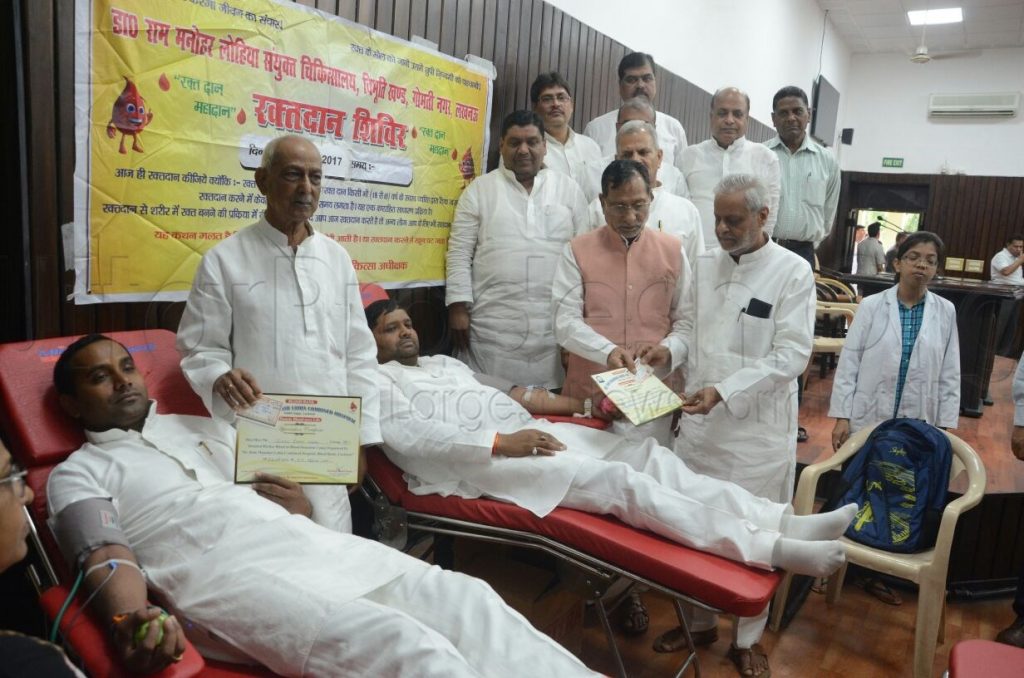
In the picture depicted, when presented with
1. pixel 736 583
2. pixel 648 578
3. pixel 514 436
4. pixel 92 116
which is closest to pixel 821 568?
pixel 736 583

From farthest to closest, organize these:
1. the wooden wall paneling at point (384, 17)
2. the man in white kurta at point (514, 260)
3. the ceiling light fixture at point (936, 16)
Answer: the ceiling light fixture at point (936, 16) → the man in white kurta at point (514, 260) → the wooden wall paneling at point (384, 17)

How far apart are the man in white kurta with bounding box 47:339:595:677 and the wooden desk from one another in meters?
4.43

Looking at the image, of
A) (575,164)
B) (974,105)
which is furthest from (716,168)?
(974,105)

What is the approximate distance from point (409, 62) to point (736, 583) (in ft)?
8.02

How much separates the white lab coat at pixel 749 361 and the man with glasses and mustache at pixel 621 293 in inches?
4.7

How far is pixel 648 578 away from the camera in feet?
6.27

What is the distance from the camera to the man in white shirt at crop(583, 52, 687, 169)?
3.74 meters

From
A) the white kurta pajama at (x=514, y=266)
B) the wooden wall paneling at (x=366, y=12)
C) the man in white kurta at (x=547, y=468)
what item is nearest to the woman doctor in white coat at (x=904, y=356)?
the man in white kurta at (x=547, y=468)

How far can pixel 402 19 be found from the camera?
9.83 ft

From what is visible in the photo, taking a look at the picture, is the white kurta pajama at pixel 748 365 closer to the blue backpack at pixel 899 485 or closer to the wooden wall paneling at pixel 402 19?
the blue backpack at pixel 899 485

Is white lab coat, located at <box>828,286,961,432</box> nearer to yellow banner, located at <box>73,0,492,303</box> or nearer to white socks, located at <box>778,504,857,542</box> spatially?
white socks, located at <box>778,504,857,542</box>

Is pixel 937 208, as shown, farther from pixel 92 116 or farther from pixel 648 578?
pixel 92 116

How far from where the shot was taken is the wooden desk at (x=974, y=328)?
4750mm

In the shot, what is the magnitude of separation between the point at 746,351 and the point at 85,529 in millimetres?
2039
